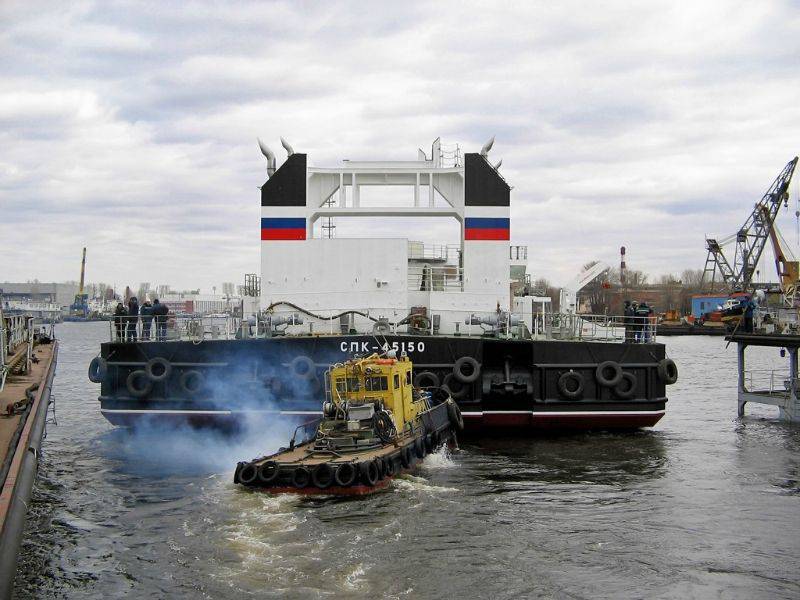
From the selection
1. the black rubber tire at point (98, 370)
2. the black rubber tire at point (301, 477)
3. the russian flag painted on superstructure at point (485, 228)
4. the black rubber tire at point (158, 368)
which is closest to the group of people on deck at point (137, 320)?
the black rubber tire at point (98, 370)

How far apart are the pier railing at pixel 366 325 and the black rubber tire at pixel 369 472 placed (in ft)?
22.9

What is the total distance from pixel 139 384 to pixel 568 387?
1155 centimetres

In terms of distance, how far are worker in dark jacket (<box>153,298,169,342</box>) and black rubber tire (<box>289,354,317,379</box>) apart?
415 centimetres

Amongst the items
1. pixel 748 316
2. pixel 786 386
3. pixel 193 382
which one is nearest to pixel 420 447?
pixel 193 382

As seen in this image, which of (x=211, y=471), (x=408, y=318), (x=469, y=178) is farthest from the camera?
(x=469, y=178)

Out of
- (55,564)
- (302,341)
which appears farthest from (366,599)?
(302,341)

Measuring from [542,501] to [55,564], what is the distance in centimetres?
889

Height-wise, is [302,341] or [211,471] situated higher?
[302,341]

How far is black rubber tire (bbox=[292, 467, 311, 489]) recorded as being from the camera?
1559 centimetres

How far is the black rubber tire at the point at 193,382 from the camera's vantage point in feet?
73.7

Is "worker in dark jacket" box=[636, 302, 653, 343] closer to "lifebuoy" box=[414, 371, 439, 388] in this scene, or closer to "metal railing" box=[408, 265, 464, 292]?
"metal railing" box=[408, 265, 464, 292]

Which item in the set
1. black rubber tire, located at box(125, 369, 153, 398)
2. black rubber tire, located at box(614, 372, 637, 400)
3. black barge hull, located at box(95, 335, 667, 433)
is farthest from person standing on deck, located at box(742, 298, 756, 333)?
black rubber tire, located at box(125, 369, 153, 398)

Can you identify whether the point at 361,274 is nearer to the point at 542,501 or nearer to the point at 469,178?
the point at 469,178

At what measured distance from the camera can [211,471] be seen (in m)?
19.0
